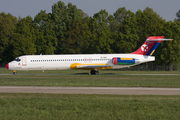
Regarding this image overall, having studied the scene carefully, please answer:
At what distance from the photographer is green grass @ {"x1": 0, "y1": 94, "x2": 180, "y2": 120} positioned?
11.0 metres

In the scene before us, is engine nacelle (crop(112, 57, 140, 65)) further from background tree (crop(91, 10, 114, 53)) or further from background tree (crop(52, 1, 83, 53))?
background tree (crop(52, 1, 83, 53))

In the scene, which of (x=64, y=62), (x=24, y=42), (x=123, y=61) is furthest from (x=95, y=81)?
(x=24, y=42)

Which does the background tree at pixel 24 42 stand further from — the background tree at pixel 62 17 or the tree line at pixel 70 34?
the background tree at pixel 62 17

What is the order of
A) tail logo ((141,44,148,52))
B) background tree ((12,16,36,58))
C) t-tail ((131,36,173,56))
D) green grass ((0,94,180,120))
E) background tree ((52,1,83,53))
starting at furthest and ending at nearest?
background tree ((52,1,83,53)) < background tree ((12,16,36,58)) < tail logo ((141,44,148,52)) < t-tail ((131,36,173,56)) < green grass ((0,94,180,120))

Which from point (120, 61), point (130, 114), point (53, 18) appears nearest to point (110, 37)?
point (53, 18)

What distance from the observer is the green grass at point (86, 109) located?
11.0 m

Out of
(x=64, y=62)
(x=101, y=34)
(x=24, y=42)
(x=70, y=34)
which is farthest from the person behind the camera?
(x=70, y=34)

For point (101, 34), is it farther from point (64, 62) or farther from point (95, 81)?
point (95, 81)

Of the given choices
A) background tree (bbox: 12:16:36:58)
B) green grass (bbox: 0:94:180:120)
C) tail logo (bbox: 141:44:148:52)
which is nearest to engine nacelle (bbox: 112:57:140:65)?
tail logo (bbox: 141:44:148:52)

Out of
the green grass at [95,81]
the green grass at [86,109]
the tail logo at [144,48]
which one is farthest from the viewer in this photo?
the tail logo at [144,48]

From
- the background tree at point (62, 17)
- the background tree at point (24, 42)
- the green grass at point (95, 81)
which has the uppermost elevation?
the background tree at point (62, 17)

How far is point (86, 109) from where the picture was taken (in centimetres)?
1254

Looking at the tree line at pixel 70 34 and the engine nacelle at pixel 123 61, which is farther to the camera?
the tree line at pixel 70 34

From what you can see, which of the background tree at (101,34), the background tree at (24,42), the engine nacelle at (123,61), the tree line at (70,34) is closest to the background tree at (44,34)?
the tree line at (70,34)
